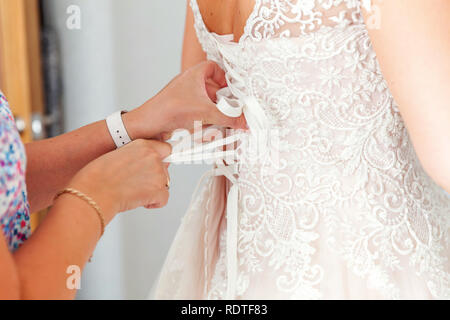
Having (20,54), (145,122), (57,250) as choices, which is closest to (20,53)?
(20,54)

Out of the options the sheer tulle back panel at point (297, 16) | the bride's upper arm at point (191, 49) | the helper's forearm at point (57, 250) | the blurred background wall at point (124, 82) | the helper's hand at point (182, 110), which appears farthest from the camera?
the blurred background wall at point (124, 82)

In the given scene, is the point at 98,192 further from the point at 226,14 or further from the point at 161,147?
the point at 226,14

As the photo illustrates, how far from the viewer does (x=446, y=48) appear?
512 mm

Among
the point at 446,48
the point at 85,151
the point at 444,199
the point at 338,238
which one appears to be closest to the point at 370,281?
the point at 338,238

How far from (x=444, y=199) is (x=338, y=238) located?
210mm

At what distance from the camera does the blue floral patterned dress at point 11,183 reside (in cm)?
45

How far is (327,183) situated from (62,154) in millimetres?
405

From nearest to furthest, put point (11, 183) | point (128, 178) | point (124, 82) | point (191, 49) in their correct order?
point (11, 183) < point (128, 178) < point (191, 49) < point (124, 82)

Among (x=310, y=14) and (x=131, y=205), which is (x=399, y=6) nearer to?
(x=310, y=14)

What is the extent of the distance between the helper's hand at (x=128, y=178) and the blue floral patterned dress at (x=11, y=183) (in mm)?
62

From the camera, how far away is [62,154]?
0.73 m

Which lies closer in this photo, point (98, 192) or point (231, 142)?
point (98, 192)

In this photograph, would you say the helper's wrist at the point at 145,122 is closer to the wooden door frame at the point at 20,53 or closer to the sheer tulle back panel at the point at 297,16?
the sheer tulle back panel at the point at 297,16

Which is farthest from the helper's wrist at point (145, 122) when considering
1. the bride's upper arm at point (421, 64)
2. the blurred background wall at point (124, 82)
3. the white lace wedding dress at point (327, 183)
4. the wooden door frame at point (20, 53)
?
the wooden door frame at point (20, 53)
